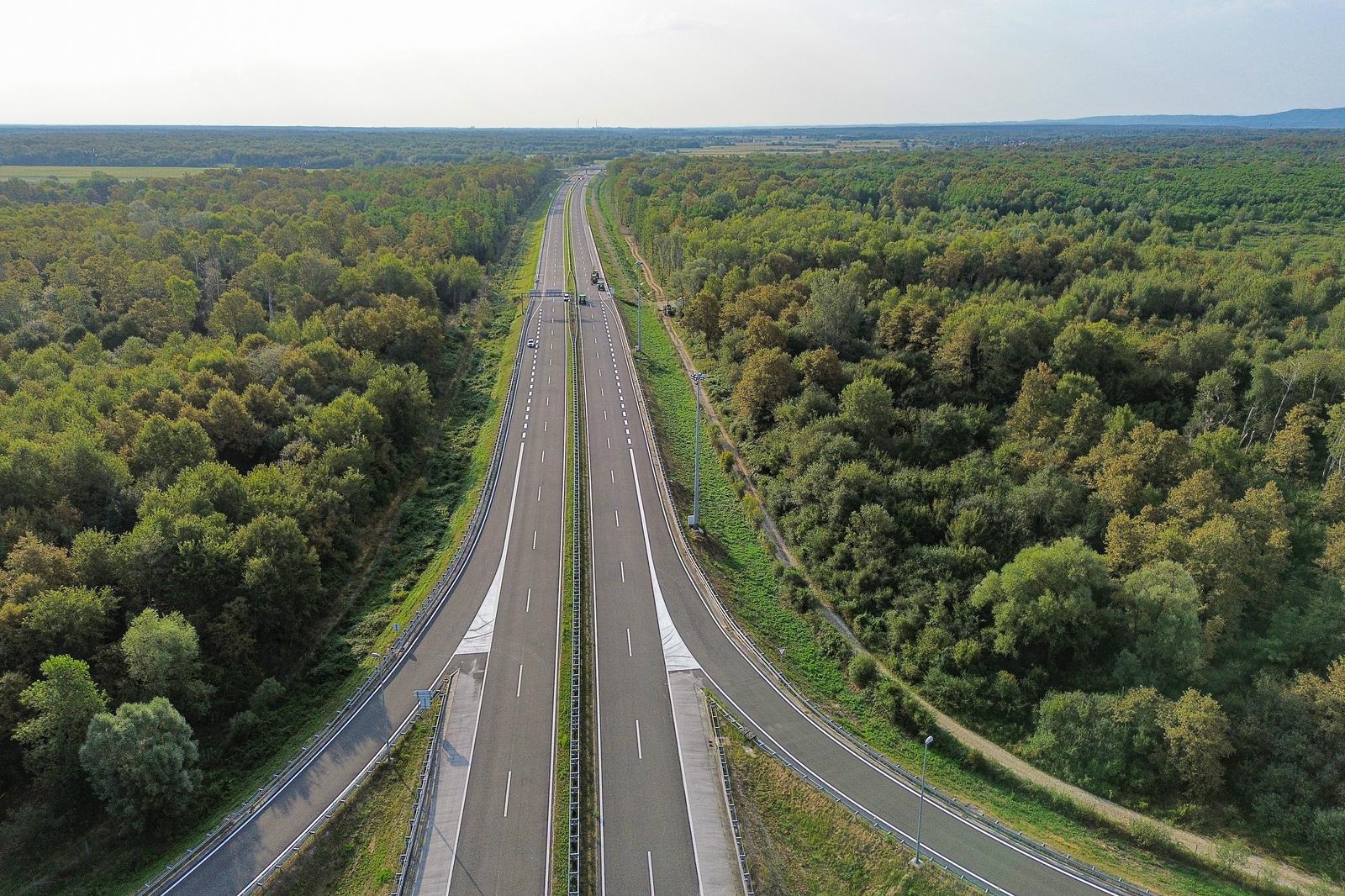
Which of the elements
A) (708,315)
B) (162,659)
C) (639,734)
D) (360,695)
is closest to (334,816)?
(360,695)

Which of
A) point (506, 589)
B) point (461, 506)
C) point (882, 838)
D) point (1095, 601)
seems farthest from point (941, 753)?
point (461, 506)

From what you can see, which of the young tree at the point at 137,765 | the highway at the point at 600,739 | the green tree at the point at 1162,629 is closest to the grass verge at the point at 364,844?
the highway at the point at 600,739

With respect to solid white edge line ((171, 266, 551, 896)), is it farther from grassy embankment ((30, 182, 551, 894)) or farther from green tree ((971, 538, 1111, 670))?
green tree ((971, 538, 1111, 670))

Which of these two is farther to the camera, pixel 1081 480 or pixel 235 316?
pixel 235 316

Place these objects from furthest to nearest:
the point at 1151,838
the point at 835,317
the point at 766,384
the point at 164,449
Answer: the point at 835,317
the point at 766,384
the point at 164,449
the point at 1151,838

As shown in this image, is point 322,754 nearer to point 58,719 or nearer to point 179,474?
point 58,719

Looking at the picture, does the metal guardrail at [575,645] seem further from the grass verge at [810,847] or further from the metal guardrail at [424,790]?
the grass verge at [810,847]
